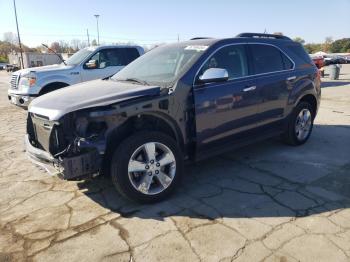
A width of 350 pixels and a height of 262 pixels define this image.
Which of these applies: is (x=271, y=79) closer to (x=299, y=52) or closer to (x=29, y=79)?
(x=299, y=52)

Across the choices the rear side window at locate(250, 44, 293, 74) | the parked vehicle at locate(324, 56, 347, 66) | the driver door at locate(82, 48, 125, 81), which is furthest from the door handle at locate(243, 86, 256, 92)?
the parked vehicle at locate(324, 56, 347, 66)

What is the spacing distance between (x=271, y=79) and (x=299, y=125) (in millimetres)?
1286

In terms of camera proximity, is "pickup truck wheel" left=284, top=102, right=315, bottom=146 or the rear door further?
"pickup truck wheel" left=284, top=102, right=315, bottom=146

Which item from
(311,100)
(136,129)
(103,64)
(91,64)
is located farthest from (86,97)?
(103,64)

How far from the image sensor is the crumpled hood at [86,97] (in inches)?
138

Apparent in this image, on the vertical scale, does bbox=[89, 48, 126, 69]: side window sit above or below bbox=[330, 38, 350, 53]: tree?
below

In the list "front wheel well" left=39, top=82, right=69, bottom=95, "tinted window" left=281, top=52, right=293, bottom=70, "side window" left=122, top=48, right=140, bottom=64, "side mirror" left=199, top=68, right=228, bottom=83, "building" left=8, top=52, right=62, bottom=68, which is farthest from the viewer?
"building" left=8, top=52, right=62, bottom=68

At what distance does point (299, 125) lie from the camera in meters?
5.86

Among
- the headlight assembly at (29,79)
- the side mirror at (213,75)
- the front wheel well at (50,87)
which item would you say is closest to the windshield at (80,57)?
the front wheel well at (50,87)

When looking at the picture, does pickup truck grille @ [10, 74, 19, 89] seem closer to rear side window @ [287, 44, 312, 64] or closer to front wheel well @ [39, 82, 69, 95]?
front wheel well @ [39, 82, 69, 95]

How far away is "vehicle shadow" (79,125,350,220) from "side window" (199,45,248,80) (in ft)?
4.49

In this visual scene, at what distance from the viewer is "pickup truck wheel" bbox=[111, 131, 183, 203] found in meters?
3.50

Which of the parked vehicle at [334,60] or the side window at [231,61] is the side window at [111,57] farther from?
the parked vehicle at [334,60]

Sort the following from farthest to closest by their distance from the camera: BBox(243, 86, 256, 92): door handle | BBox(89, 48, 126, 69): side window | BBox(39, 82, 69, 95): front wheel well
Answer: BBox(89, 48, 126, 69): side window
BBox(39, 82, 69, 95): front wheel well
BBox(243, 86, 256, 92): door handle
